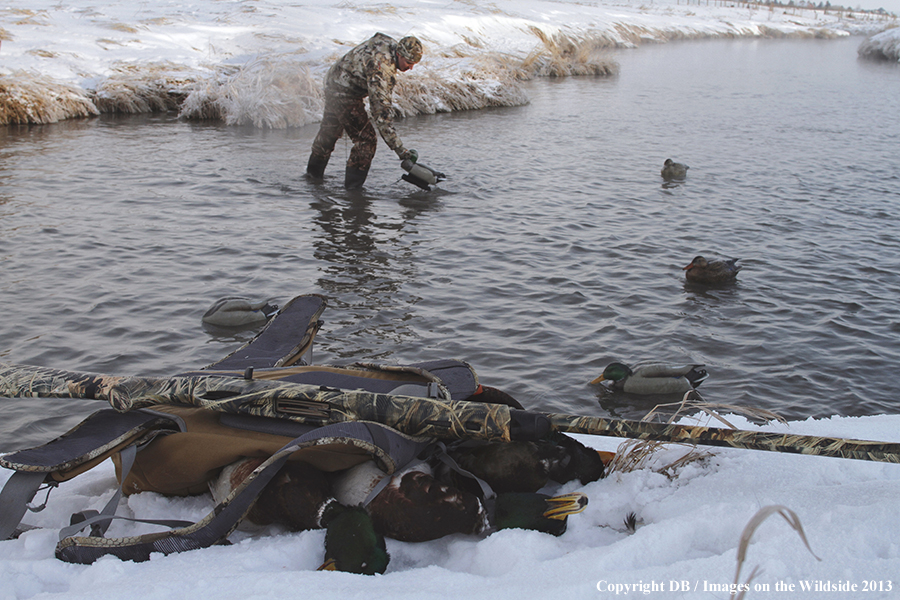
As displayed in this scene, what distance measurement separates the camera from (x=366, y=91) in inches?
349

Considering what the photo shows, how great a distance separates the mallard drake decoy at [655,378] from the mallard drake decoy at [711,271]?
6.59 feet

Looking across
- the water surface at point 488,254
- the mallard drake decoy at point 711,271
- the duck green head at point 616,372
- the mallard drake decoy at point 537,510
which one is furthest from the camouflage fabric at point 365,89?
the mallard drake decoy at point 537,510

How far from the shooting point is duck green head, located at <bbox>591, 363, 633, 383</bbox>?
4613 millimetres

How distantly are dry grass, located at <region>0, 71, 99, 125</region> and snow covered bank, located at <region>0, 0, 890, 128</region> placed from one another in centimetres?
2

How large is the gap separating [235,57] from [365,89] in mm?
9823

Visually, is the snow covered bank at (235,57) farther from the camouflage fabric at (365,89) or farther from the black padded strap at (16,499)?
the black padded strap at (16,499)

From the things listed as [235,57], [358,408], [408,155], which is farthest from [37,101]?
[358,408]

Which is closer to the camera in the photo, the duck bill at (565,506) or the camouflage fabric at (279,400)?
the duck bill at (565,506)

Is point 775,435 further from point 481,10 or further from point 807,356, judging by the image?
point 481,10

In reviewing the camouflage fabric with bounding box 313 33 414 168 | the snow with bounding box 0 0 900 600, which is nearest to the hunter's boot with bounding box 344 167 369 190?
the camouflage fabric with bounding box 313 33 414 168

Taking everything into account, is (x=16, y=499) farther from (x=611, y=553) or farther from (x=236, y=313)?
(x=236, y=313)

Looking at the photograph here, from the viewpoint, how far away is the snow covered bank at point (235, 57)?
555 inches

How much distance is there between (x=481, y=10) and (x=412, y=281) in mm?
27873

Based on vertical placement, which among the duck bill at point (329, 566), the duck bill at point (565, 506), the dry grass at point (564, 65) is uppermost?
the dry grass at point (564, 65)
